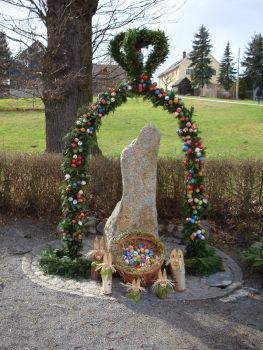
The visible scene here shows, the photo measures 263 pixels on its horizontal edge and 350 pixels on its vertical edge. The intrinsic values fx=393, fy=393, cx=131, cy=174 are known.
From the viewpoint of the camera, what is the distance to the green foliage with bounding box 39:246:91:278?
197 inches

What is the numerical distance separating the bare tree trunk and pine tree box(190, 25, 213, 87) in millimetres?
45910

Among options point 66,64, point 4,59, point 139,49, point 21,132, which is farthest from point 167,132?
point 139,49

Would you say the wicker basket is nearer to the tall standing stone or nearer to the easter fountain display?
the easter fountain display

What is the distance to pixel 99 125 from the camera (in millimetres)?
5168

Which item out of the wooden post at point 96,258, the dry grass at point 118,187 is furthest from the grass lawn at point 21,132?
the wooden post at point 96,258

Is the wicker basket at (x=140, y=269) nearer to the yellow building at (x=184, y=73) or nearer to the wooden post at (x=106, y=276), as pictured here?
the wooden post at (x=106, y=276)

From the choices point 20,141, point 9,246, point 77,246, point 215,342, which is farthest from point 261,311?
point 20,141

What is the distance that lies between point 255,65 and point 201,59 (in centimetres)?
705

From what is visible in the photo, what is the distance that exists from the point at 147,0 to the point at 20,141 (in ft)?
29.4

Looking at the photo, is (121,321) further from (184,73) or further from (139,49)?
(184,73)

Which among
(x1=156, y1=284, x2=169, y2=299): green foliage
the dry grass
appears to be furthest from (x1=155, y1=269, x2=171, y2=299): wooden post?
the dry grass

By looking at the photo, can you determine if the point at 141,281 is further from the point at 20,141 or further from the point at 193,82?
the point at 193,82

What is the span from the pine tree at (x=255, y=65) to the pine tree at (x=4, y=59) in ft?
148

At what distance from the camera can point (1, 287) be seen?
15.3 ft
